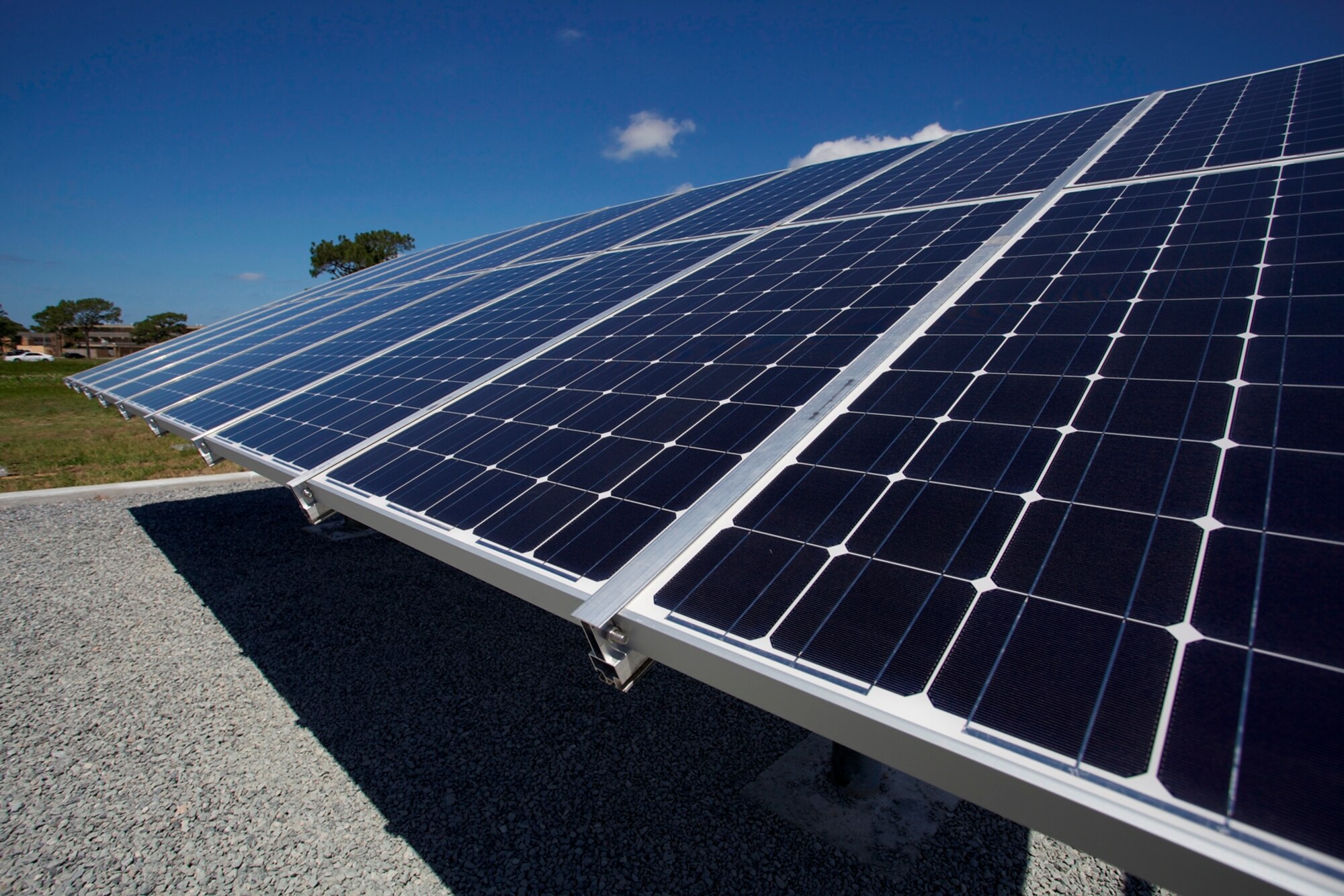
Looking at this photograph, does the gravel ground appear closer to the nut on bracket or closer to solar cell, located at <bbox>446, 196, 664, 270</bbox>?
the nut on bracket

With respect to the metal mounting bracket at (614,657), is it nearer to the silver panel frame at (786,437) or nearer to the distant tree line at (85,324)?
the silver panel frame at (786,437)

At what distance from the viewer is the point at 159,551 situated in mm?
14711

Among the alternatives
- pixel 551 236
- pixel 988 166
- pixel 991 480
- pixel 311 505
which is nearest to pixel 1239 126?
pixel 988 166

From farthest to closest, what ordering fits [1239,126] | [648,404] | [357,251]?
[357,251]
[1239,126]
[648,404]

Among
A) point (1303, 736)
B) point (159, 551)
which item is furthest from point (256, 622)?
point (1303, 736)

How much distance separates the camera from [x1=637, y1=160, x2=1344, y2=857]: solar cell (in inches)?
90.6

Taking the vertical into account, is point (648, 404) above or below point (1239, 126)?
below

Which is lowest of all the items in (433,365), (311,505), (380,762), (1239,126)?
(380,762)

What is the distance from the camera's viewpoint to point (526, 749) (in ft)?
26.6

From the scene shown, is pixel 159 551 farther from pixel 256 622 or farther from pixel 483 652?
pixel 483 652

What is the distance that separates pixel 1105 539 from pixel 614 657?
8.85ft

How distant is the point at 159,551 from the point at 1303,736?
1910 centimetres

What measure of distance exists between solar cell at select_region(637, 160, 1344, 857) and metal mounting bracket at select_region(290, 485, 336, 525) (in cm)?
491

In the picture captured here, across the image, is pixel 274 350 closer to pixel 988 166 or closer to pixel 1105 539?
pixel 988 166
